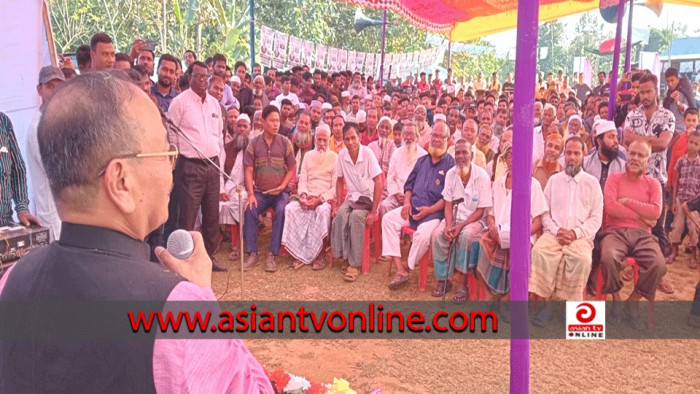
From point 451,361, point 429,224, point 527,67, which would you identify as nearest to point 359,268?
point 429,224

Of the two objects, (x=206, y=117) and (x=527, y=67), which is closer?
(x=527, y=67)

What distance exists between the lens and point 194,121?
4.98m

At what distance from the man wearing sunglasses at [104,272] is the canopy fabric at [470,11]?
9.61 meters

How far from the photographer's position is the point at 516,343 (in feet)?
7.45

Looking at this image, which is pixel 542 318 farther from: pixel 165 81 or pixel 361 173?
pixel 165 81

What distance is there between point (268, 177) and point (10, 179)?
9.48ft

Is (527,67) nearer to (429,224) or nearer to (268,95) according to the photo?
(429,224)

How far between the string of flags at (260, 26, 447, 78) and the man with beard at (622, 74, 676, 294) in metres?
10.5

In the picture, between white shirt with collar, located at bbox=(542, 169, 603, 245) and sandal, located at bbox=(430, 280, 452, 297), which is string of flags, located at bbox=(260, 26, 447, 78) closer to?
sandal, located at bbox=(430, 280, 452, 297)

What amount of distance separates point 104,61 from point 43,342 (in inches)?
160

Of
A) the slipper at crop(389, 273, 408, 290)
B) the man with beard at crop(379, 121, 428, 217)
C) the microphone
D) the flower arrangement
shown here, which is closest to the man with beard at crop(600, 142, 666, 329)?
the slipper at crop(389, 273, 408, 290)

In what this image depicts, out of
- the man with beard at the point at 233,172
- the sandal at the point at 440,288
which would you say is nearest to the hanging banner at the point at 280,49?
the man with beard at the point at 233,172

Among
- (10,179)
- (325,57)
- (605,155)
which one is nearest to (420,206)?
(605,155)

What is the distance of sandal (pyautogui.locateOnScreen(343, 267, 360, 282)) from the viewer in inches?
213
